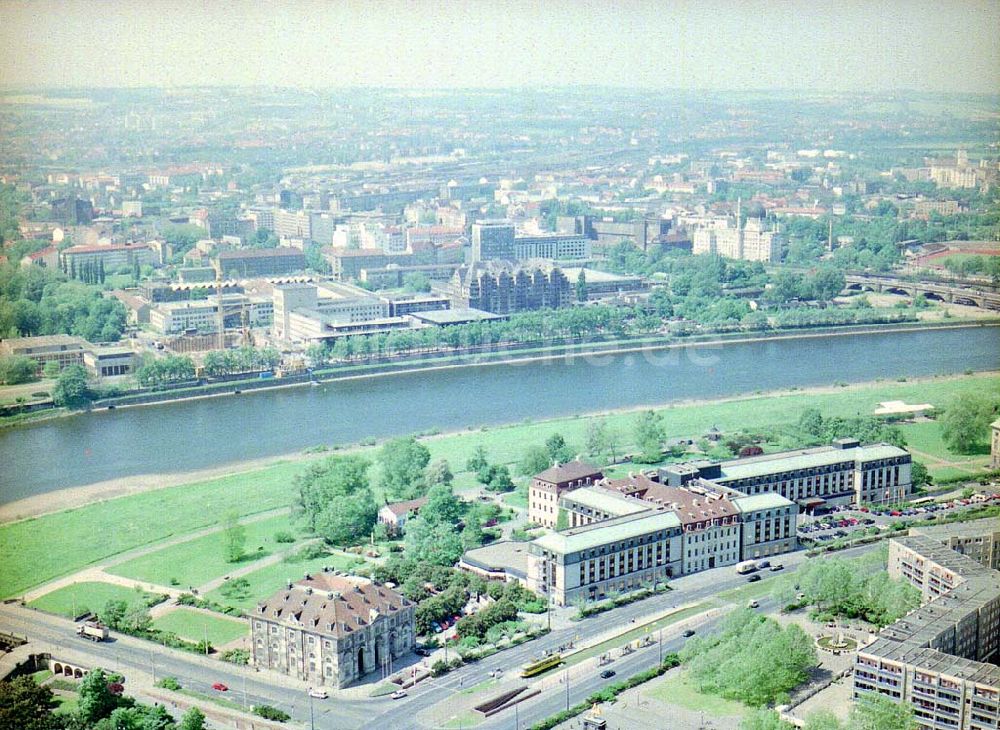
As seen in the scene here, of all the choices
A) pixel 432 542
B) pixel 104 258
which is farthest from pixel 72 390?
pixel 104 258

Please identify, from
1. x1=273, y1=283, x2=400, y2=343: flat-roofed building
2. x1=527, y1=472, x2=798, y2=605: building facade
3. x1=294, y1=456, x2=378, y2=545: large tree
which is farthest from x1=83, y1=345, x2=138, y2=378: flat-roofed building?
x1=527, y1=472, x2=798, y2=605: building facade

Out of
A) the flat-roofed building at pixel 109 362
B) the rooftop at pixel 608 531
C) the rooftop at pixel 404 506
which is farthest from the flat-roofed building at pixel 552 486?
the flat-roofed building at pixel 109 362

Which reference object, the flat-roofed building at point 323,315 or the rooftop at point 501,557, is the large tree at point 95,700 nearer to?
the rooftop at point 501,557

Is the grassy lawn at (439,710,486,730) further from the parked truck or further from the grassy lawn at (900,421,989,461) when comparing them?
the grassy lawn at (900,421,989,461)

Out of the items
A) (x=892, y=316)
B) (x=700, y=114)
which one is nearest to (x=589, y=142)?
(x=700, y=114)

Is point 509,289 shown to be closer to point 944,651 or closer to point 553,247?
Answer: point 553,247

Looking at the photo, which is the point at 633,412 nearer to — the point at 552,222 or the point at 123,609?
the point at 123,609
